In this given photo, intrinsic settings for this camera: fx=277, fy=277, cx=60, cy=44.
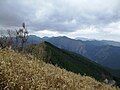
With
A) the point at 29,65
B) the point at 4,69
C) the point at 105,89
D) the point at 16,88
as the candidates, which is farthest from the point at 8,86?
the point at 105,89

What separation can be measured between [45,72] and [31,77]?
132 cm

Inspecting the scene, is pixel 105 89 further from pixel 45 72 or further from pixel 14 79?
pixel 14 79

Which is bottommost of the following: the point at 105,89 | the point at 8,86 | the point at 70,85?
the point at 105,89

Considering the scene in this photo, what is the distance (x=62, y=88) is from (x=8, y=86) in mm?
1713

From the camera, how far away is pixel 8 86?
17.4 feet

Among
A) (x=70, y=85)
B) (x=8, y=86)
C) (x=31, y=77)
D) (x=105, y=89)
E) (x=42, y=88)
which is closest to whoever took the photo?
(x=8, y=86)

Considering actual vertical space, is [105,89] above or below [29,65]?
below

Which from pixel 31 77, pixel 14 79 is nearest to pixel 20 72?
pixel 31 77

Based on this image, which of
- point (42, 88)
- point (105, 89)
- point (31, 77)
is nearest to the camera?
point (42, 88)

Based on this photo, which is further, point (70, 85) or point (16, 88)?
point (70, 85)

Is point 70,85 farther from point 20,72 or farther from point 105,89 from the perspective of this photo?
point 105,89

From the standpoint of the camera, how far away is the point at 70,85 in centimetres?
729

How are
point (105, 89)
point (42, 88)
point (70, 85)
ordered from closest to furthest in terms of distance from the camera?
point (42, 88) → point (70, 85) → point (105, 89)

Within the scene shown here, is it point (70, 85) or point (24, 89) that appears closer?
point (24, 89)
